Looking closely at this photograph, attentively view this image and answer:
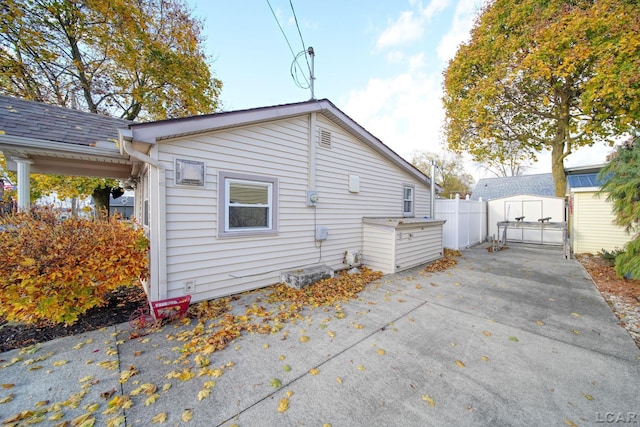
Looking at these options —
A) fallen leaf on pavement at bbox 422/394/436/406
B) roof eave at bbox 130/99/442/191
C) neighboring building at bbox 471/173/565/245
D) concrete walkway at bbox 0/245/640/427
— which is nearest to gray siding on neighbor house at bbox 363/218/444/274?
concrete walkway at bbox 0/245/640/427

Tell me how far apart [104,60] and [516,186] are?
87.2 ft

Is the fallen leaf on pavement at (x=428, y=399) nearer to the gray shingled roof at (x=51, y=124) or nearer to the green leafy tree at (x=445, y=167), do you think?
the gray shingled roof at (x=51, y=124)

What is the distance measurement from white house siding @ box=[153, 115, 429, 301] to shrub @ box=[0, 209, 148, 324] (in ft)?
2.31

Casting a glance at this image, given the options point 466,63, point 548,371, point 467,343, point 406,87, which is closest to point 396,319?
point 467,343

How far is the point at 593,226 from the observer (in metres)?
8.93

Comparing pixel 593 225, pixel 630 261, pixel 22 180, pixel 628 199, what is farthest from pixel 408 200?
pixel 22 180

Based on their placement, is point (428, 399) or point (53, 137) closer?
point (428, 399)

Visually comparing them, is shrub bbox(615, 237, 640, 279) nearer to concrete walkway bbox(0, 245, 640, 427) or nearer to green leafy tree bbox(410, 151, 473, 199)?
concrete walkway bbox(0, 245, 640, 427)

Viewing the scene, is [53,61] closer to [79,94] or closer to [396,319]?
[79,94]

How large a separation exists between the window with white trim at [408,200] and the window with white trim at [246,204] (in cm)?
572

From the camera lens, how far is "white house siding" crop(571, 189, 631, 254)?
8525 mm

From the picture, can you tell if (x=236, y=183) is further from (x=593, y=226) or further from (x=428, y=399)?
(x=593, y=226)

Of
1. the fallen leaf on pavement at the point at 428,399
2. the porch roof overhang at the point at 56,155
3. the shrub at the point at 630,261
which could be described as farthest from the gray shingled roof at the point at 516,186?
the porch roof overhang at the point at 56,155

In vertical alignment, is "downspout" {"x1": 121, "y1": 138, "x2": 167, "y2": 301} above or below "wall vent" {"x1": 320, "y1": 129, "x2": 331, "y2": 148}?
below
